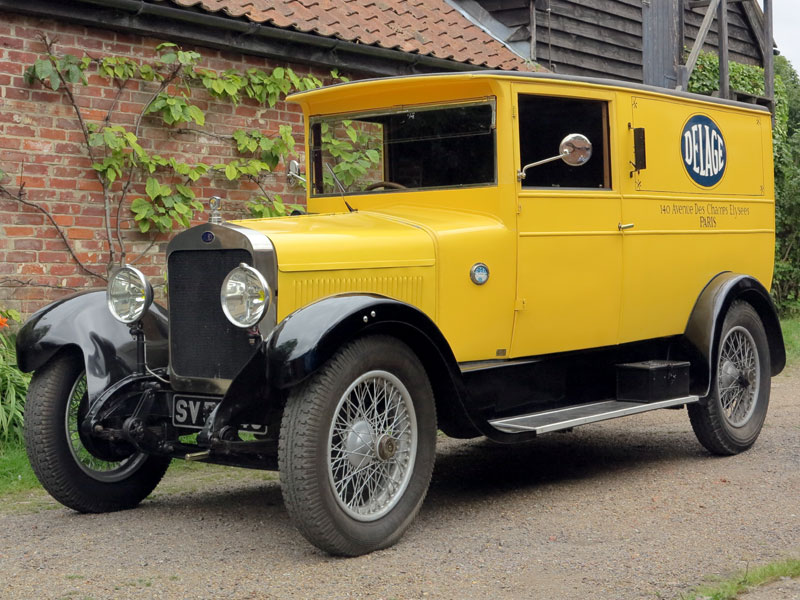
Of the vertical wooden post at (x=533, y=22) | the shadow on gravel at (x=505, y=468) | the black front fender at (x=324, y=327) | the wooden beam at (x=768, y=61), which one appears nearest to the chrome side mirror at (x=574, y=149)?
the black front fender at (x=324, y=327)

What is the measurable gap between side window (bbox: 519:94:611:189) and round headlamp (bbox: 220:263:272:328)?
1691 millimetres

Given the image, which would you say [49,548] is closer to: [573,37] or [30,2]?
[30,2]

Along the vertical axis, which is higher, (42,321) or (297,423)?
(42,321)

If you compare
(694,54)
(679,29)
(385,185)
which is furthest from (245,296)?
(679,29)

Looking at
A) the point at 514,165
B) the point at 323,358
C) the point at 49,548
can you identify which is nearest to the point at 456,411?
the point at 323,358

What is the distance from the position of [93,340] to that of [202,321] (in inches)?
26.1

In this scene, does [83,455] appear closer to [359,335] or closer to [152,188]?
[359,335]

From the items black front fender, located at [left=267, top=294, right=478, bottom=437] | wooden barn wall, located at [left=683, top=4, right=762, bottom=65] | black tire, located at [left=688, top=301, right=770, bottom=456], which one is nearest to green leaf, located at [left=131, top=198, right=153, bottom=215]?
black front fender, located at [left=267, top=294, right=478, bottom=437]

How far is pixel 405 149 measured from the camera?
609cm

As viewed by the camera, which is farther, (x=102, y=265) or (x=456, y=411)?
(x=102, y=265)

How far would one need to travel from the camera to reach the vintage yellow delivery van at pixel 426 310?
4645mm

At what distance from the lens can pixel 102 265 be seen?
813 centimetres

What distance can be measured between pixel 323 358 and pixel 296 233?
2.57ft

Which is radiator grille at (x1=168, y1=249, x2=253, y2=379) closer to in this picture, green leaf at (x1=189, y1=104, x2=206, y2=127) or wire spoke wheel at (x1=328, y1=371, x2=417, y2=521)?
wire spoke wheel at (x1=328, y1=371, x2=417, y2=521)
